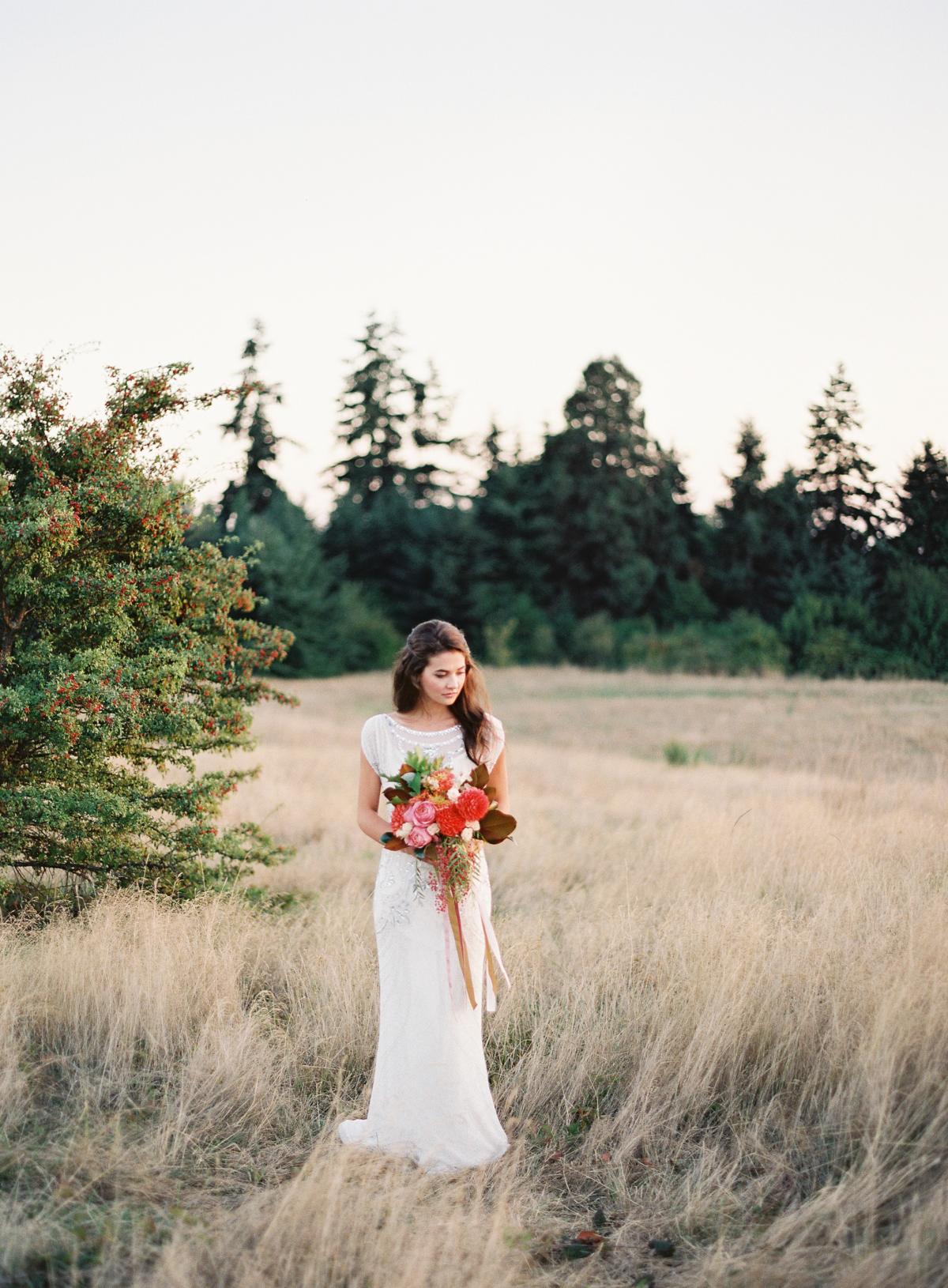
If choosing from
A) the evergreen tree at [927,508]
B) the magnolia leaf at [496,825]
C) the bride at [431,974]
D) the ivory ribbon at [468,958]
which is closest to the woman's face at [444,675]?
the bride at [431,974]

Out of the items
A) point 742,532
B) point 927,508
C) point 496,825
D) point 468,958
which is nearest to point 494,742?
point 496,825

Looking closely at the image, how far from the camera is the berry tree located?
5.94 m

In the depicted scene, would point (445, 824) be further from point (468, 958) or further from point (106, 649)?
point (106, 649)

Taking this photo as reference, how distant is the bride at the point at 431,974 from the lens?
13.2 feet

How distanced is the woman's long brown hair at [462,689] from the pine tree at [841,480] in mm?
8021

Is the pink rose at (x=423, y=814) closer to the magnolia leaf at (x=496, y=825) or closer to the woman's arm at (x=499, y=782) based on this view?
the magnolia leaf at (x=496, y=825)

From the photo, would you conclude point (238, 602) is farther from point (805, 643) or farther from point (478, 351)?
point (478, 351)

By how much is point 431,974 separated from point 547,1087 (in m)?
0.97

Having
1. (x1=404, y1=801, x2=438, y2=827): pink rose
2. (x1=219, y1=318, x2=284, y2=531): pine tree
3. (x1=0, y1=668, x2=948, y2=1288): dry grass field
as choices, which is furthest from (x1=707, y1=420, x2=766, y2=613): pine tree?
(x1=219, y1=318, x2=284, y2=531): pine tree

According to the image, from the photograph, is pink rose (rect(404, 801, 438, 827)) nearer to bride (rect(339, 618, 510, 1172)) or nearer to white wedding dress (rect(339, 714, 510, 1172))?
bride (rect(339, 618, 510, 1172))

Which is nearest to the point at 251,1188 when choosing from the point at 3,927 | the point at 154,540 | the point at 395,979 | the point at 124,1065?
the point at 395,979

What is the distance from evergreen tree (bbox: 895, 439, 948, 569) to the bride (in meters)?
7.82

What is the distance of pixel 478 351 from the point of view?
49.4 meters

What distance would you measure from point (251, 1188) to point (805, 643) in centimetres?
1005
